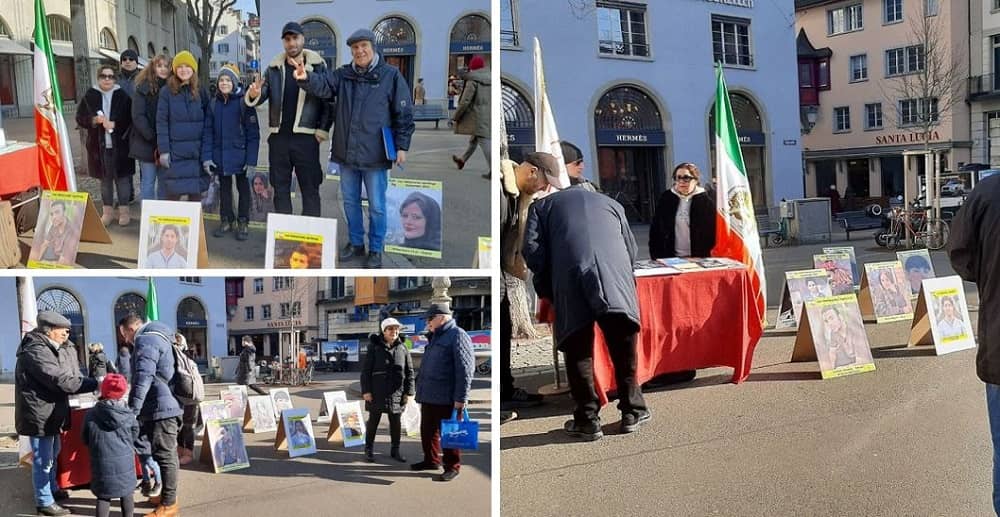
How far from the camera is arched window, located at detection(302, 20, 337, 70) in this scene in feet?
9.74

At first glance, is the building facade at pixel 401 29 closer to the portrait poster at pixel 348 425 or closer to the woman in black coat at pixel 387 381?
the woman in black coat at pixel 387 381

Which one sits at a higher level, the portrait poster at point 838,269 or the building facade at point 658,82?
the building facade at point 658,82

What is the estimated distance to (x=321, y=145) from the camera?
3174 mm

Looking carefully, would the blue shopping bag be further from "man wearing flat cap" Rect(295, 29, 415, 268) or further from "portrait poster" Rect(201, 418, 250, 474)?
"portrait poster" Rect(201, 418, 250, 474)

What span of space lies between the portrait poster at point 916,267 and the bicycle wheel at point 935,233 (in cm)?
499

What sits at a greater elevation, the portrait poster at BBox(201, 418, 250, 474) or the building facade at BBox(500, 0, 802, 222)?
the building facade at BBox(500, 0, 802, 222)

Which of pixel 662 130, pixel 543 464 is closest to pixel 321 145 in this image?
pixel 543 464

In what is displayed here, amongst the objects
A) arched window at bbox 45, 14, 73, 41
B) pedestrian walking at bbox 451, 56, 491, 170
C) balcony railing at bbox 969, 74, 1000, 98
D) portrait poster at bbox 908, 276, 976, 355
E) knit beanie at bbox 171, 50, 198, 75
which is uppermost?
balcony railing at bbox 969, 74, 1000, 98

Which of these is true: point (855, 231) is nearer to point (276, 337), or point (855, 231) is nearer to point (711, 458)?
point (711, 458)

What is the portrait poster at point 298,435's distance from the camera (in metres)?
3.17

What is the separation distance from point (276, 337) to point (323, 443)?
0.39 m

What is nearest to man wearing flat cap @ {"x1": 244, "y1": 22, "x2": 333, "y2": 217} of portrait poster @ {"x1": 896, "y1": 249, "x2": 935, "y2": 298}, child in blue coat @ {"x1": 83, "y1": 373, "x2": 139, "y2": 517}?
child in blue coat @ {"x1": 83, "y1": 373, "x2": 139, "y2": 517}

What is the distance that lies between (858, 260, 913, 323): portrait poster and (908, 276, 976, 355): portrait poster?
100 cm

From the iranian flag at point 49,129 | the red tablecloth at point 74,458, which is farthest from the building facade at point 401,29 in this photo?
the red tablecloth at point 74,458
